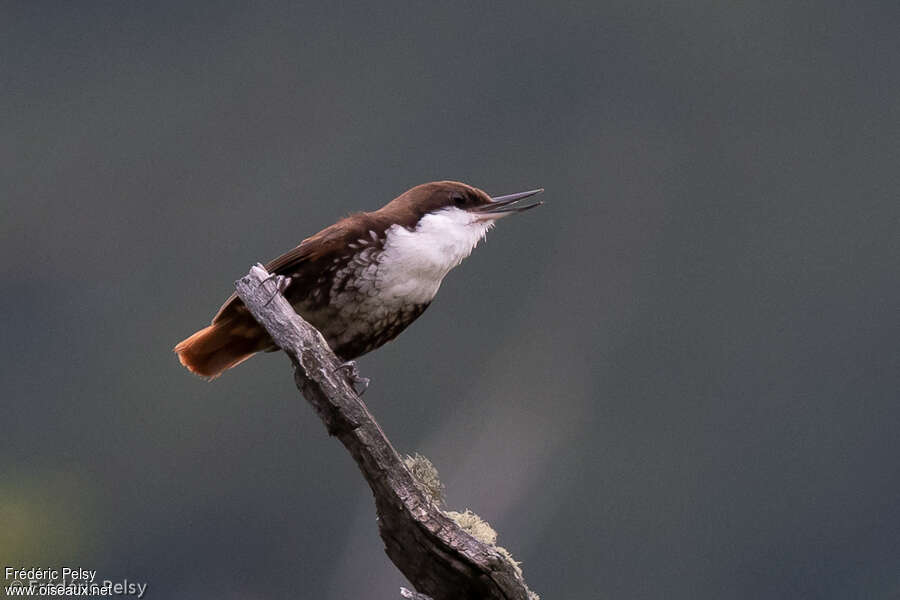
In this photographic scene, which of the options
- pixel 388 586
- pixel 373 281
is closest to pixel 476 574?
pixel 373 281

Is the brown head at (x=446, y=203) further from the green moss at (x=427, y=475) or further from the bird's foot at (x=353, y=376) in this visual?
the green moss at (x=427, y=475)

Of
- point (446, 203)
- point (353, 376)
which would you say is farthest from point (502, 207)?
point (353, 376)

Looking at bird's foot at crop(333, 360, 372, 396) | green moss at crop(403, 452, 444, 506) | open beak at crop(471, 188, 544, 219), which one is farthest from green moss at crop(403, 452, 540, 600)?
open beak at crop(471, 188, 544, 219)

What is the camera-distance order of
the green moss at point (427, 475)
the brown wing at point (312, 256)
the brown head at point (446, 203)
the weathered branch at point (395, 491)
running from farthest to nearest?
1. the brown head at point (446, 203)
2. the brown wing at point (312, 256)
3. the green moss at point (427, 475)
4. the weathered branch at point (395, 491)

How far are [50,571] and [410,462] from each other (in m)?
2.79

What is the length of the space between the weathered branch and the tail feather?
0.27m

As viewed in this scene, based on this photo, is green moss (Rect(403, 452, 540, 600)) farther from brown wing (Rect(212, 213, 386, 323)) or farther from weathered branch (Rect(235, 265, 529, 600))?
brown wing (Rect(212, 213, 386, 323))

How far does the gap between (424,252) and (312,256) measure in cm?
23

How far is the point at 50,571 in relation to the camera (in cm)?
426

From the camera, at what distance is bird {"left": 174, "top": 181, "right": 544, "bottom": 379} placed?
2178 millimetres

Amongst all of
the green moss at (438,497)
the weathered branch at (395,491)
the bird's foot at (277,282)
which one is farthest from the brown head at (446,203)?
the green moss at (438,497)

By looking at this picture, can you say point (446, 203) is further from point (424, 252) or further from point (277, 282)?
point (277, 282)

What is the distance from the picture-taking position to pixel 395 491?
6.33 ft

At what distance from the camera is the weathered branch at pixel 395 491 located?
191 cm
